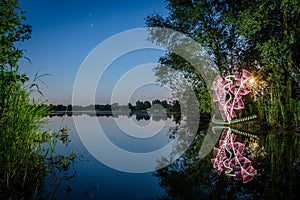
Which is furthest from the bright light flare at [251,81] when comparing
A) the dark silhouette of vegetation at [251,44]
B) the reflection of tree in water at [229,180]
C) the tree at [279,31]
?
the reflection of tree in water at [229,180]

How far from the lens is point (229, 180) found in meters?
4.20

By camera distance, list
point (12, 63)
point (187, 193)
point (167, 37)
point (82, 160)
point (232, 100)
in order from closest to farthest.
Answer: point (187, 193) < point (12, 63) < point (82, 160) < point (232, 100) < point (167, 37)

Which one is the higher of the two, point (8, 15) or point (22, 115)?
point (8, 15)

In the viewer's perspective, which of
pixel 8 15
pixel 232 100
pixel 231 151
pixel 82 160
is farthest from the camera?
pixel 232 100

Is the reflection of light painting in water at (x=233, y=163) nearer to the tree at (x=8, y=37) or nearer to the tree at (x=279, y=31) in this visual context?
the tree at (x=8, y=37)

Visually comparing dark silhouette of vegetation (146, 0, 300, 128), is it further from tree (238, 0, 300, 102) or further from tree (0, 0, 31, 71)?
tree (0, 0, 31, 71)

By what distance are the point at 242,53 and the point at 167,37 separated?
19.7 feet

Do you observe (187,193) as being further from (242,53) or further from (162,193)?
(242,53)

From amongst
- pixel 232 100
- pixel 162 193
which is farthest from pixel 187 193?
pixel 232 100

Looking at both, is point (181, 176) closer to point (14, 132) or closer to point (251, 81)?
point (14, 132)

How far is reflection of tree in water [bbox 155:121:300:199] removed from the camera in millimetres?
3530

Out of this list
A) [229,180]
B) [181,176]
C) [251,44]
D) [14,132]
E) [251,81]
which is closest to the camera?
[14,132]

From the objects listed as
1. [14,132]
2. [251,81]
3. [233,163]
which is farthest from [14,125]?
[251,81]

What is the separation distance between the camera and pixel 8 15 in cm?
432
